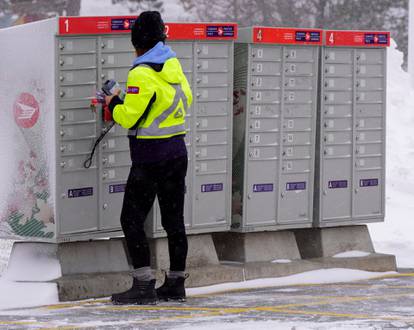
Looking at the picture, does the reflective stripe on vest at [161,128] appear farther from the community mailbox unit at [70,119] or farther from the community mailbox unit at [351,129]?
the community mailbox unit at [351,129]

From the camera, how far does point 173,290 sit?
9242 mm

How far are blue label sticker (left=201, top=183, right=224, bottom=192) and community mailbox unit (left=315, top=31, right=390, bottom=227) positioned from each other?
42.6 inches

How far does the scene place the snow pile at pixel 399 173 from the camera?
1316 centimetres

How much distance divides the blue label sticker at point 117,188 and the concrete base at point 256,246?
132 centimetres

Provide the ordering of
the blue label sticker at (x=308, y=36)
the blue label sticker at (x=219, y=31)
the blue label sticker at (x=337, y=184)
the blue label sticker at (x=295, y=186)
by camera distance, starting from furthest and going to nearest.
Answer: the blue label sticker at (x=337, y=184)
the blue label sticker at (x=295, y=186)
the blue label sticker at (x=308, y=36)
the blue label sticker at (x=219, y=31)

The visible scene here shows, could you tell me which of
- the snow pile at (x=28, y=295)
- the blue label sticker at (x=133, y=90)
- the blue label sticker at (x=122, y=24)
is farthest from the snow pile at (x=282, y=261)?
the blue label sticker at (x=133, y=90)

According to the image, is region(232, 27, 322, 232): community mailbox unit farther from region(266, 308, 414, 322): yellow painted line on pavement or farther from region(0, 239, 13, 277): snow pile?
region(0, 239, 13, 277): snow pile

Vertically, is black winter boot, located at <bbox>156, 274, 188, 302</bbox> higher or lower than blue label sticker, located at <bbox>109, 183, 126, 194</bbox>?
lower

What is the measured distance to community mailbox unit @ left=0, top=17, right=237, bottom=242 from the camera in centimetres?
942

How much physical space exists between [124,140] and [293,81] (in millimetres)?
1798

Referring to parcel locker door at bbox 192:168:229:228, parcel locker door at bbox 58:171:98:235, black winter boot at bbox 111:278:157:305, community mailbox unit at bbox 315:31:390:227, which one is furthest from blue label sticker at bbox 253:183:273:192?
black winter boot at bbox 111:278:157:305

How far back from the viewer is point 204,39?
10281mm

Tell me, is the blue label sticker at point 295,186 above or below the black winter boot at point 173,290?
above

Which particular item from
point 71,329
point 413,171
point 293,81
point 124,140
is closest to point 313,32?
point 293,81
